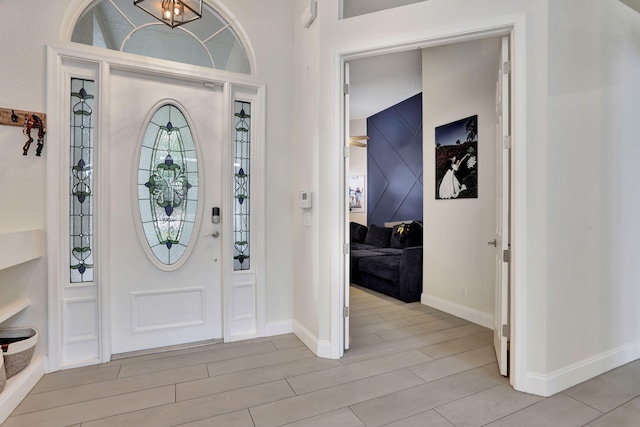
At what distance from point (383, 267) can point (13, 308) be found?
12.1 ft

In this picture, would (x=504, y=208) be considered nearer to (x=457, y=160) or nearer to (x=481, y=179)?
(x=481, y=179)

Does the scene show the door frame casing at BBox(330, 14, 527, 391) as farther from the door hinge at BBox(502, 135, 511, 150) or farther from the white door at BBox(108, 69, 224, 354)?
the white door at BBox(108, 69, 224, 354)

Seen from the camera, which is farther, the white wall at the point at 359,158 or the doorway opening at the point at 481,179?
the white wall at the point at 359,158

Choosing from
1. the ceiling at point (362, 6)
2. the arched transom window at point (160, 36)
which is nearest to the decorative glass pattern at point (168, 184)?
the arched transom window at point (160, 36)

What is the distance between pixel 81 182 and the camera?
2490 mm

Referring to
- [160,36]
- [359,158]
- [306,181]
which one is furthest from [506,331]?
[359,158]

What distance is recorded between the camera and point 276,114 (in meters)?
3.10

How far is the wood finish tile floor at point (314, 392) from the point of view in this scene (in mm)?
1828

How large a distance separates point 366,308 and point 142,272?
8.02 feet

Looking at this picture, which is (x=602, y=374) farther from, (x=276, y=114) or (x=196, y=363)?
(x=276, y=114)

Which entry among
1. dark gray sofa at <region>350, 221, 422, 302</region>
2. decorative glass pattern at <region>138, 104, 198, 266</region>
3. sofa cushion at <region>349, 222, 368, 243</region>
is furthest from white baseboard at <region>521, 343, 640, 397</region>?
sofa cushion at <region>349, 222, 368, 243</region>

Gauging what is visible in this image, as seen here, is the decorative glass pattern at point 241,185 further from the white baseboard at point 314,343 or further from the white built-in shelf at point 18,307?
the white built-in shelf at point 18,307

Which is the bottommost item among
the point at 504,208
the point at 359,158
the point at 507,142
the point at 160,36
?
the point at 504,208

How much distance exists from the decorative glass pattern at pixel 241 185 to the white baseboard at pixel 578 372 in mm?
2292
